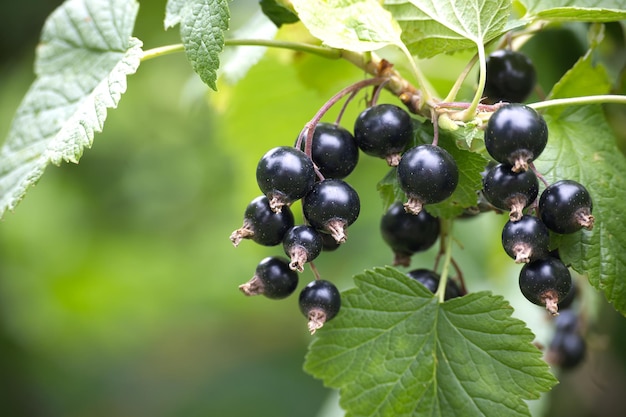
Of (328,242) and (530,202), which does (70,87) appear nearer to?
(328,242)

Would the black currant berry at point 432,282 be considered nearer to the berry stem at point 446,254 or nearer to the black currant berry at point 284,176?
the berry stem at point 446,254

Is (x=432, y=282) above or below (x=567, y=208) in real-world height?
below

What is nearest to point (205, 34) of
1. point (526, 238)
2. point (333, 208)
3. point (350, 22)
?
point (350, 22)

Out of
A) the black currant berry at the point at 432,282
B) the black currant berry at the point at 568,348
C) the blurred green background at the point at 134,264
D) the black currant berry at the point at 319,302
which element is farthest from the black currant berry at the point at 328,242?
the blurred green background at the point at 134,264

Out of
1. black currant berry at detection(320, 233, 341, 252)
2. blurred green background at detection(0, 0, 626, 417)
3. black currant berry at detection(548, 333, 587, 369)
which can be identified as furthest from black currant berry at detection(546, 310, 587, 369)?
blurred green background at detection(0, 0, 626, 417)

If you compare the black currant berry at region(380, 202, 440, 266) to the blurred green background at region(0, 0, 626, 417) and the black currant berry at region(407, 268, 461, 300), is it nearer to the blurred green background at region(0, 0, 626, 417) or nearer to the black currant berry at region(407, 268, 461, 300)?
the black currant berry at region(407, 268, 461, 300)

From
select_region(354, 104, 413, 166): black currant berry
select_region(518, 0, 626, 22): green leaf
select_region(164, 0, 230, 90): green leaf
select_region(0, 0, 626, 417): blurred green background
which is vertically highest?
select_region(518, 0, 626, 22): green leaf
